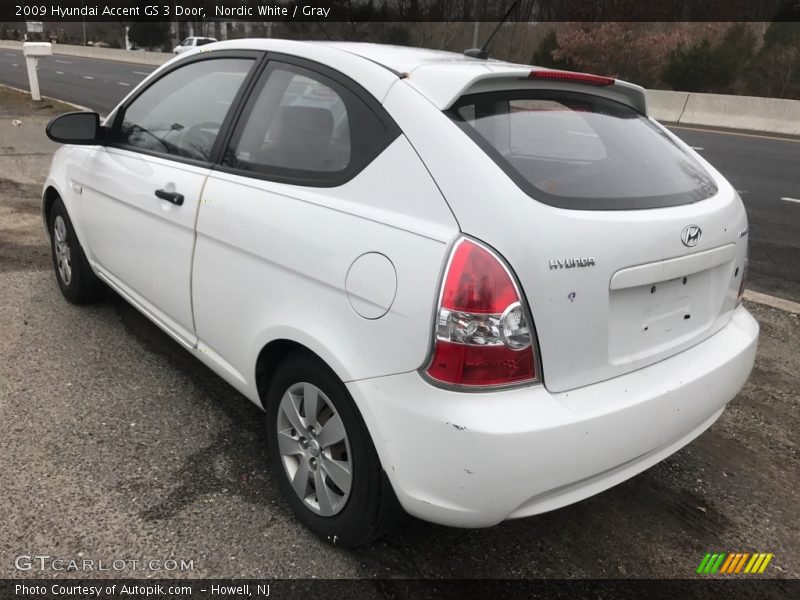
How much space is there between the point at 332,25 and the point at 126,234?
41.4 metres

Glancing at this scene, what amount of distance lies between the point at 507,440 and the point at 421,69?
125 cm

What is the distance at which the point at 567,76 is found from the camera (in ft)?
8.20

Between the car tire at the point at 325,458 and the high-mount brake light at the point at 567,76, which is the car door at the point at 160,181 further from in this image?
the high-mount brake light at the point at 567,76

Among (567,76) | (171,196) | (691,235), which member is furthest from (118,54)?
(691,235)

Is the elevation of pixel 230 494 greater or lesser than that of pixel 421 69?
lesser

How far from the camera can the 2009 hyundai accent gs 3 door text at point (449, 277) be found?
191 cm

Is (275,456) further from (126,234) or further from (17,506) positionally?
(126,234)

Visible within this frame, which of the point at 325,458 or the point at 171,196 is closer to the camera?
the point at 325,458

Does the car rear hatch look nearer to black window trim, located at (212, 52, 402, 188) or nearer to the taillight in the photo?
the taillight

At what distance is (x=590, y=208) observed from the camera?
6.82ft

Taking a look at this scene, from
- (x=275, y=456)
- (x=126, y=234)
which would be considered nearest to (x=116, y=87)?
(x=126, y=234)

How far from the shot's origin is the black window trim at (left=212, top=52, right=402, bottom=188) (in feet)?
7.26

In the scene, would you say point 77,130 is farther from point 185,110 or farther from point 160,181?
point 160,181

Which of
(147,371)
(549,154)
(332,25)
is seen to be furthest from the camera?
(332,25)
